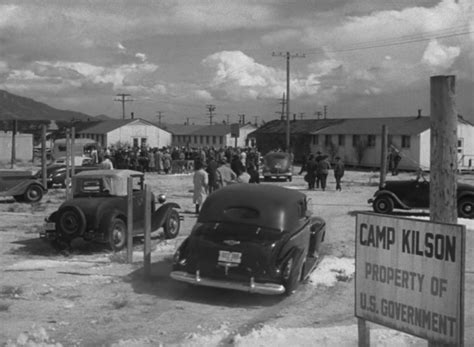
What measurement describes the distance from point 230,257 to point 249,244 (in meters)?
0.31

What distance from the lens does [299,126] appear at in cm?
6338

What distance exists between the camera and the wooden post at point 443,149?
4.70 m

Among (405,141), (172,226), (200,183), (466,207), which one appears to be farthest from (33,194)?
(405,141)

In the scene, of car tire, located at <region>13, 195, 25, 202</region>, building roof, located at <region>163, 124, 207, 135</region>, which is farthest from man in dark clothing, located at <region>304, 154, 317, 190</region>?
building roof, located at <region>163, 124, 207, 135</region>

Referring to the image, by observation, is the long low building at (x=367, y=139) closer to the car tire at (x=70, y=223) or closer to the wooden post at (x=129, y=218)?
the car tire at (x=70, y=223)

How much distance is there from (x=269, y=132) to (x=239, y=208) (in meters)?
56.1

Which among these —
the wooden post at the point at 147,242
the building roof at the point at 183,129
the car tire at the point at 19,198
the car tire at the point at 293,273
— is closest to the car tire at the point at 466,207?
the car tire at the point at 293,273

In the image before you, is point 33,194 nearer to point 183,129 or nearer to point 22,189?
point 22,189

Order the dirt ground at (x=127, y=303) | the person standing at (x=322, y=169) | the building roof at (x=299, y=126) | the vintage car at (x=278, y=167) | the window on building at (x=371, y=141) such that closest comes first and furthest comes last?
the dirt ground at (x=127, y=303)
the person standing at (x=322, y=169)
the vintage car at (x=278, y=167)
the window on building at (x=371, y=141)
the building roof at (x=299, y=126)

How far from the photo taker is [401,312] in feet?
14.6

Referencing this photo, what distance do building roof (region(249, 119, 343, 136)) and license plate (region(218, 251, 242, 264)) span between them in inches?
1991

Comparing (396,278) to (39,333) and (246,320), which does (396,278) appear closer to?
(246,320)

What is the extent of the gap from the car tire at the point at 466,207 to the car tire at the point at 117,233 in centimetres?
974

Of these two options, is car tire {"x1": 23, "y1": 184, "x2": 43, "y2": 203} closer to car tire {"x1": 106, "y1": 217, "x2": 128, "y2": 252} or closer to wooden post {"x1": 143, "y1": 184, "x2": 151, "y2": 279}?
car tire {"x1": 106, "y1": 217, "x2": 128, "y2": 252}
